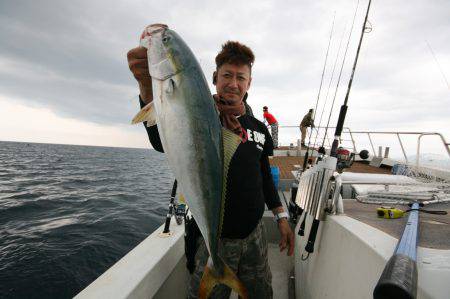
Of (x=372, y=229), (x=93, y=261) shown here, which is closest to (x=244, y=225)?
(x=372, y=229)

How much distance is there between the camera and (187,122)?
1.36 meters

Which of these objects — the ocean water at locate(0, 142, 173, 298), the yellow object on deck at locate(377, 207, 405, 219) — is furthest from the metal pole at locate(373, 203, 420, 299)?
the ocean water at locate(0, 142, 173, 298)

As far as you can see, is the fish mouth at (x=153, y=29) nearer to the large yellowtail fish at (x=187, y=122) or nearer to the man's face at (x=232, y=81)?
the large yellowtail fish at (x=187, y=122)

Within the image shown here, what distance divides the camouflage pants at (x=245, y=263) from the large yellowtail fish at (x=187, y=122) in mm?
547

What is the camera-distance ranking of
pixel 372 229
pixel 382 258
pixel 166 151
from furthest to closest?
pixel 372 229
pixel 166 151
pixel 382 258

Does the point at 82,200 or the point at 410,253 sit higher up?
the point at 410,253

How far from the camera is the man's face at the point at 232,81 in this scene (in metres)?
2.14

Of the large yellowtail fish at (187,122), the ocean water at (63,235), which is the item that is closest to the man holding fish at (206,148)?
the large yellowtail fish at (187,122)

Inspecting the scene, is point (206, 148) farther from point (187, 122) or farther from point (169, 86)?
point (169, 86)

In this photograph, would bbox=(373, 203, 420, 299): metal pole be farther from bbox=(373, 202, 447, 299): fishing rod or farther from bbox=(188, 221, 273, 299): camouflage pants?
bbox=(188, 221, 273, 299): camouflage pants

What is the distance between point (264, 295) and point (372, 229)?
1.08 metres

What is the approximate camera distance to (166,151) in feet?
4.54

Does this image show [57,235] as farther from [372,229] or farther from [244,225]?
[372,229]

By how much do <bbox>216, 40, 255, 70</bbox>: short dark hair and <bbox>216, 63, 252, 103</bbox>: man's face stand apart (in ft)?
0.12
